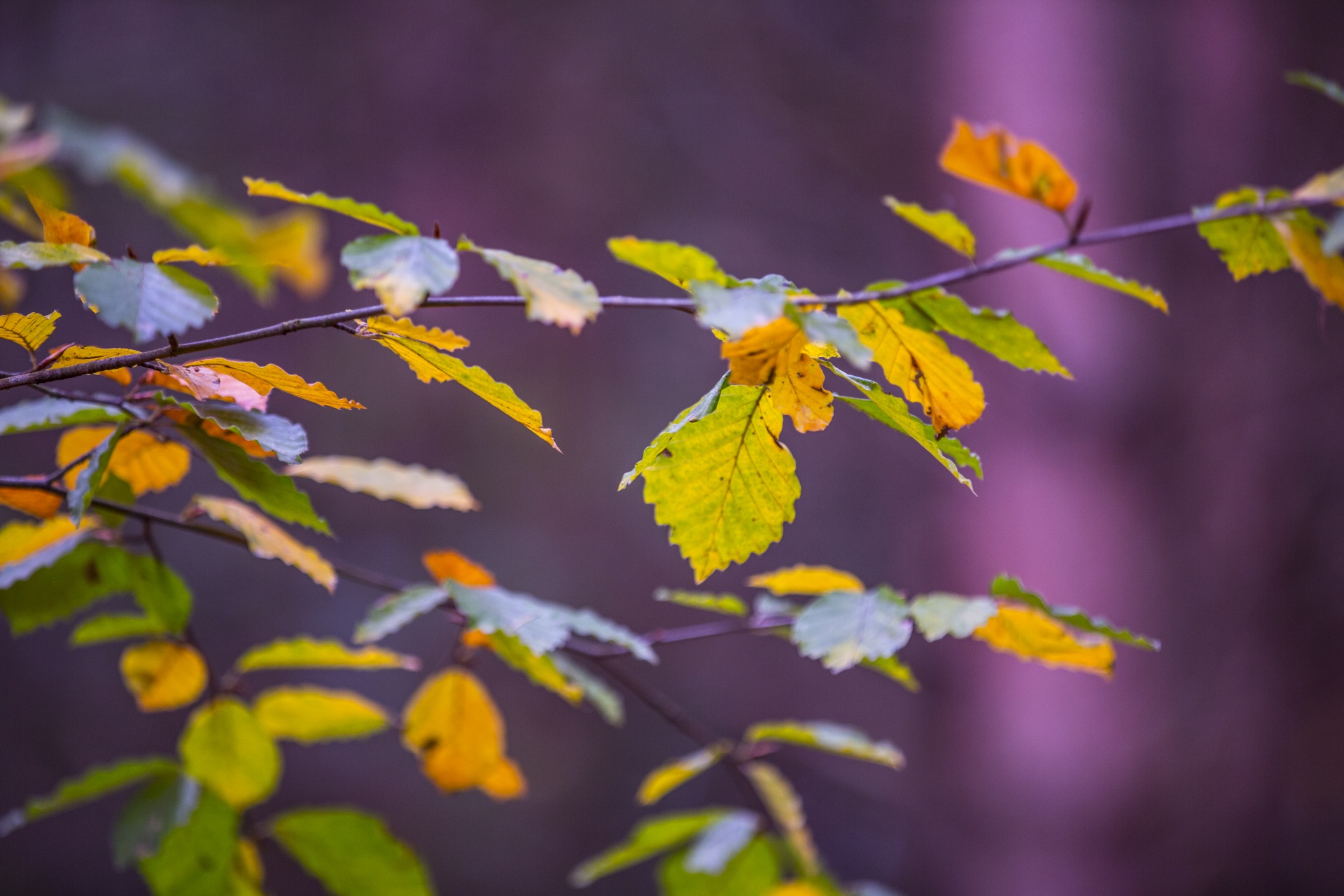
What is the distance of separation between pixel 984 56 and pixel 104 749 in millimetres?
2860

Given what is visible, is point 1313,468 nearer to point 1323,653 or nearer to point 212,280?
point 1323,653

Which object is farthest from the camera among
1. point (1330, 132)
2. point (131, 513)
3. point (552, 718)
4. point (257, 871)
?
point (1330, 132)

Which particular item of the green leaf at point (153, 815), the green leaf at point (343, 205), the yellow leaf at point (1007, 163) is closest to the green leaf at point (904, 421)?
the yellow leaf at point (1007, 163)

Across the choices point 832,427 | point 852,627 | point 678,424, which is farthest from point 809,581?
point 832,427

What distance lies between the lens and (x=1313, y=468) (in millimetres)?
2320

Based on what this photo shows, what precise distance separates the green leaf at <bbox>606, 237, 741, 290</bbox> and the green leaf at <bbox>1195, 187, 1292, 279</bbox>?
0.29 m

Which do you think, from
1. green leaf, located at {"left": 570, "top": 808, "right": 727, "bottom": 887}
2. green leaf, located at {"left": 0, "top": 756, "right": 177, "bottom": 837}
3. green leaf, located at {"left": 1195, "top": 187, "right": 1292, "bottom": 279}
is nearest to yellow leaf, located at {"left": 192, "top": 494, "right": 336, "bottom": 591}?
green leaf, located at {"left": 0, "top": 756, "right": 177, "bottom": 837}

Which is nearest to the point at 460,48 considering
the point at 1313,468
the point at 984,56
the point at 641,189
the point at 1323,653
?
the point at 641,189

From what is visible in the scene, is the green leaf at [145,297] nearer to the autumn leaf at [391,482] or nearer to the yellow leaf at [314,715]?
the autumn leaf at [391,482]

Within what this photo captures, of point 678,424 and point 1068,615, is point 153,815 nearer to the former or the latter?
point 678,424

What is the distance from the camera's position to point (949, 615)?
0.52m

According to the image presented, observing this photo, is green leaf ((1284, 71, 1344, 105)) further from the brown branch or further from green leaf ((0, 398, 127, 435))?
green leaf ((0, 398, 127, 435))

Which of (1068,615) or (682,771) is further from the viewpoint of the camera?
(682,771)

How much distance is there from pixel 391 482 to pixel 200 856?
1.13 feet
